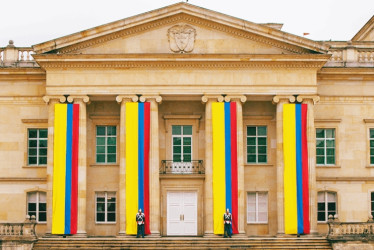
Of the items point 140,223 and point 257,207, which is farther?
point 257,207

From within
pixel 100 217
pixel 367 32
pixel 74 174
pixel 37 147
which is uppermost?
pixel 367 32

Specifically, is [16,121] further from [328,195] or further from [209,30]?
[328,195]

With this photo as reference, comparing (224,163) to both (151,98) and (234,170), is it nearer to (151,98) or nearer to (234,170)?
(234,170)

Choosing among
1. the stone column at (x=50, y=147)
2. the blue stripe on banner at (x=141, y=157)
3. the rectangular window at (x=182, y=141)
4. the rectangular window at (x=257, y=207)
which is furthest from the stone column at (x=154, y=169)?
the rectangular window at (x=257, y=207)

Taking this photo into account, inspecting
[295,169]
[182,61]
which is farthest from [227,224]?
[182,61]

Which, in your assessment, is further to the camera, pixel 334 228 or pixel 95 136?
pixel 95 136

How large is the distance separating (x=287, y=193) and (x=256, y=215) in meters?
2.83

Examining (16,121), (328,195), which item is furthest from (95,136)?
(328,195)

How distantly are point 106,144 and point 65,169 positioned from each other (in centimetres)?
339

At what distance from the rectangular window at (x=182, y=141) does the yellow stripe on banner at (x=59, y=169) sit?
19.9 feet

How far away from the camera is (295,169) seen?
4122cm

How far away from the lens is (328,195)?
1731 inches

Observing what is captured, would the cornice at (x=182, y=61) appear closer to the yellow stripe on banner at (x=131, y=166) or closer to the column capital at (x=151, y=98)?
the column capital at (x=151, y=98)

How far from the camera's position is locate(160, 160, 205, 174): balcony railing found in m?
43.1
